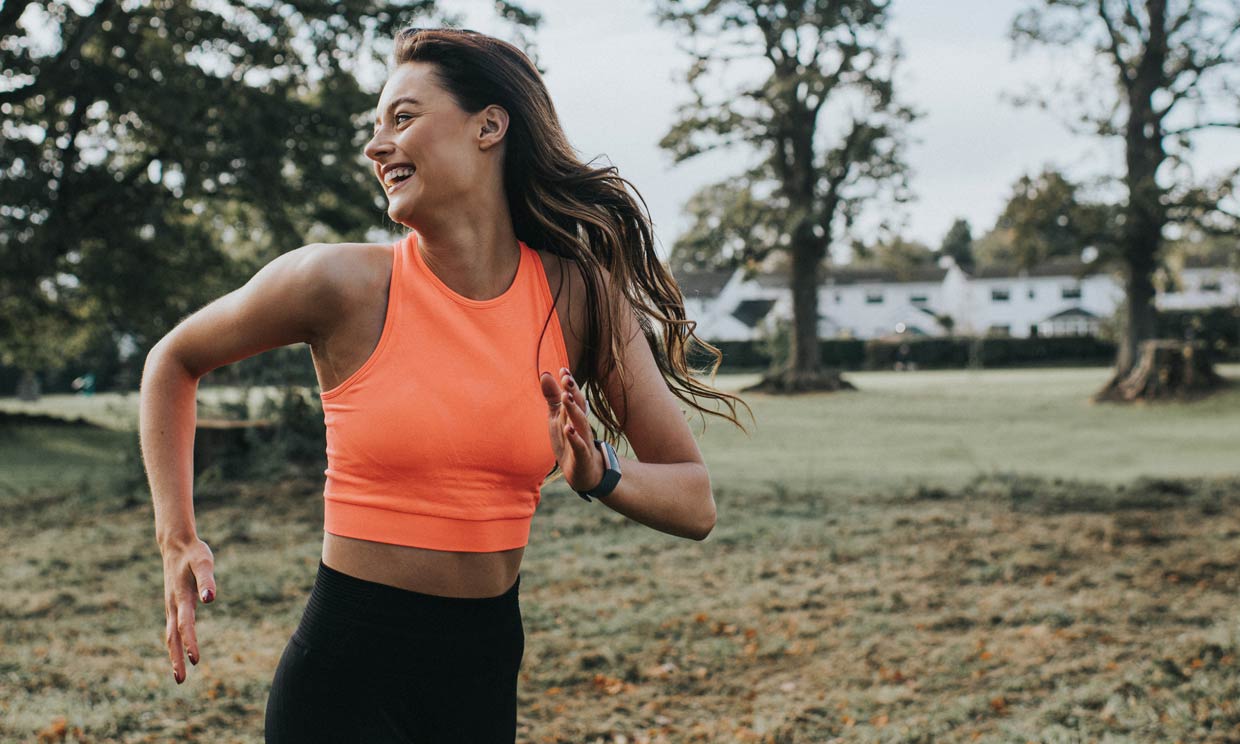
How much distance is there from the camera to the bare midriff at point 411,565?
204cm

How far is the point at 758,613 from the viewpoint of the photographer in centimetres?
741

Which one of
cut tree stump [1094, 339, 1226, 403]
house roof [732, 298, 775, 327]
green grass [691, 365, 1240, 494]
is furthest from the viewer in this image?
house roof [732, 298, 775, 327]

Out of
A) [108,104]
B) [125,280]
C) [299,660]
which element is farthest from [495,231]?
[125,280]

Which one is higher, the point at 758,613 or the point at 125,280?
the point at 125,280

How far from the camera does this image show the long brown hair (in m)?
2.16

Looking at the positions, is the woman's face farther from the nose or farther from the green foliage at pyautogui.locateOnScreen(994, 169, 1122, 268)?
the green foliage at pyautogui.locateOnScreen(994, 169, 1122, 268)

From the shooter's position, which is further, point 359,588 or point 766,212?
point 766,212

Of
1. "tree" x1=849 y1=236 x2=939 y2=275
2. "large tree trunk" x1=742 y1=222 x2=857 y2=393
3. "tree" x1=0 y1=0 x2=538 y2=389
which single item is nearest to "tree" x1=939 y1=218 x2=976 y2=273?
"tree" x1=849 y1=236 x2=939 y2=275

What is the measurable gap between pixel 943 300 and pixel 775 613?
80.4 m

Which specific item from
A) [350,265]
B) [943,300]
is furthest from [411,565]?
[943,300]

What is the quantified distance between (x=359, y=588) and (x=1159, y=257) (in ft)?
109

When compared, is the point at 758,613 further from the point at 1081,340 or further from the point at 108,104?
the point at 1081,340

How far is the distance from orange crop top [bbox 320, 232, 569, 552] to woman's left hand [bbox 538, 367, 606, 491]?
0.15 meters

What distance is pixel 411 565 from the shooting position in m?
2.04
